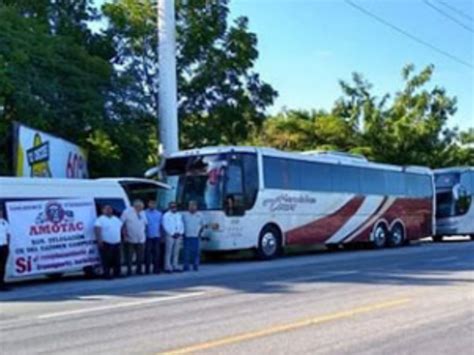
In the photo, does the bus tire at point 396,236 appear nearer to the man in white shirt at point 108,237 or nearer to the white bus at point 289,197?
the white bus at point 289,197

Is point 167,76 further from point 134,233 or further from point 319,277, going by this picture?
point 319,277

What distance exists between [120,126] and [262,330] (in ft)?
65.1

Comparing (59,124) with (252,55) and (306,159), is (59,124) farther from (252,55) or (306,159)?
(252,55)

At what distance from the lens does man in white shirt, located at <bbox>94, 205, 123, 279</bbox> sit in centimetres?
1806

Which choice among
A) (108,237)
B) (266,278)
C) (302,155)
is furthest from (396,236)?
(108,237)

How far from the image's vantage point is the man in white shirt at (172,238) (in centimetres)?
1981

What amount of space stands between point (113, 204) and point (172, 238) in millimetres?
1609

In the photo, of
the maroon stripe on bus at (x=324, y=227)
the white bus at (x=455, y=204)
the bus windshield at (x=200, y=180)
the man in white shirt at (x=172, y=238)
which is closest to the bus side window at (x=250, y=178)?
the bus windshield at (x=200, y=180)

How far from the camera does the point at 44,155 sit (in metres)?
22.9

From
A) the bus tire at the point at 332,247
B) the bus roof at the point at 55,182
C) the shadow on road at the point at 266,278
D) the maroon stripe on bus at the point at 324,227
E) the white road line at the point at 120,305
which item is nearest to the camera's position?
the white road line at the point at 120,305

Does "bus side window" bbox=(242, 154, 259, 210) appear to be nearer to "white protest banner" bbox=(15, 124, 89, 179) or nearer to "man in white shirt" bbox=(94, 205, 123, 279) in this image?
"white protest banner" bbox=(15, 124, 89, 179)

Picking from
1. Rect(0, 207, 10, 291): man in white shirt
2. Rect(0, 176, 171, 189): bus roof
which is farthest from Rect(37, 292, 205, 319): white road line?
Rect(0, 176, 171, 189): bus roof

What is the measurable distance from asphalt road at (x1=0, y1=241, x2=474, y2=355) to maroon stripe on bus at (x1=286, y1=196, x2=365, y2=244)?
7.84 metres

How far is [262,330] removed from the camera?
9.50 m
